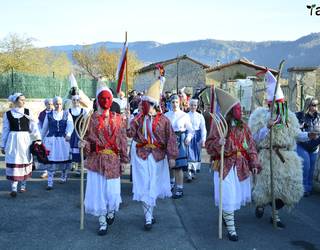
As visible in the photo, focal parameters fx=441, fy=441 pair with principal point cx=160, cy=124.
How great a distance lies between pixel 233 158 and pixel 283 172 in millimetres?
992

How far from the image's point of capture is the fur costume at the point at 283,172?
6.55 metres

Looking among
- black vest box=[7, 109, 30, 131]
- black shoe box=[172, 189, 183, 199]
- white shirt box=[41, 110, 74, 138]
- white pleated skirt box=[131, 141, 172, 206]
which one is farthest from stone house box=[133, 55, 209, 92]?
white pleated skirt box=[131, 141, 172, 206]

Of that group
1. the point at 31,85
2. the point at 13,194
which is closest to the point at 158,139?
the point at 13,194

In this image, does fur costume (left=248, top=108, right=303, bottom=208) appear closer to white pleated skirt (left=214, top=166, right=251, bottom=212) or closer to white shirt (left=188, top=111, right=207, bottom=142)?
white pleated skirt (left=214, top=166, right=251, bottom=212)

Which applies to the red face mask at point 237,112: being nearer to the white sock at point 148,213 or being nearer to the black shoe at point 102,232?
the white sock at point 148,213

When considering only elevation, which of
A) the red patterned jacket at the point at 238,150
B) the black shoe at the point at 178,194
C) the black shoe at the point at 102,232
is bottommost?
the black shoe at the point at 178,194

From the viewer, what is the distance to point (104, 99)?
619 cm

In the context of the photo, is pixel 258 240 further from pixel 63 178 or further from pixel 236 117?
pixel 63 178

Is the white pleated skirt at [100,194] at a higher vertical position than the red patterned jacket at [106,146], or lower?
lower

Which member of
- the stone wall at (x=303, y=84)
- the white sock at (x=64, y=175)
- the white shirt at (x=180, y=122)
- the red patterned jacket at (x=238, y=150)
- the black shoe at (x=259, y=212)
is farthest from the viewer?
the stone wall at (x=303, y=84)

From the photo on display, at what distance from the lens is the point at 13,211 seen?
7324mm

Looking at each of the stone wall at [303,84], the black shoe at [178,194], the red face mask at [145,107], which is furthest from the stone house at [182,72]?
the red face mask at [145,107]

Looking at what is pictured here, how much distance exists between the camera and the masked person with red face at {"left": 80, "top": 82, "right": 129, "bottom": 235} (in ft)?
20.2

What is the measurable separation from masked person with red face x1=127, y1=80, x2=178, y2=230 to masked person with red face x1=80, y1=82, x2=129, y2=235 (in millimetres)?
315
